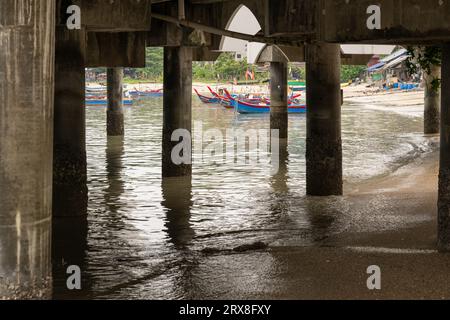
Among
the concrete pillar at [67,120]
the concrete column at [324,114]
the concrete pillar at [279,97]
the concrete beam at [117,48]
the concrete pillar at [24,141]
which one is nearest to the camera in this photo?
the concrete pillar at [24,141]

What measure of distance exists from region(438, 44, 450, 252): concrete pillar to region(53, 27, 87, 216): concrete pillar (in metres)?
6.73

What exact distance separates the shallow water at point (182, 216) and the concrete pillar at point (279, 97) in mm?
3403

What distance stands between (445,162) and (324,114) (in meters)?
5.87

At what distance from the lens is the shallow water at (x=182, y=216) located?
10.9 m

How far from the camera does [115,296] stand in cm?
973

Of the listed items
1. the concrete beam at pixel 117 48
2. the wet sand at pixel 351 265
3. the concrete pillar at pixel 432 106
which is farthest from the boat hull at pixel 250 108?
the wet sand at pixel 351 265

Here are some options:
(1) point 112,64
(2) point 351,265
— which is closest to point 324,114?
(1) point 112,64

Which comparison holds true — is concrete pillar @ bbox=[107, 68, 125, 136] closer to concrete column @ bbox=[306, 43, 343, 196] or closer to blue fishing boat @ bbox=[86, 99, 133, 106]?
concrete column @ bbox=[306, 43, 343, 196]

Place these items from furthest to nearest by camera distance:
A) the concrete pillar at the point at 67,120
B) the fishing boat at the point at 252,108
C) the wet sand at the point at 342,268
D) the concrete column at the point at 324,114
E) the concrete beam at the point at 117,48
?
the fishing boat at the point at 252,108 < the concrete beam at the point at 117,48 < the concrete column at the point at 324,114 < the concrete pillar at the point at 67,120 < the wet sand at the point at 342,268

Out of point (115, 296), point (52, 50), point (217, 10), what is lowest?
point (115, 296)

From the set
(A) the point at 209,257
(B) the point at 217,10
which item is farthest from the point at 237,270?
(B) the point at 217,10

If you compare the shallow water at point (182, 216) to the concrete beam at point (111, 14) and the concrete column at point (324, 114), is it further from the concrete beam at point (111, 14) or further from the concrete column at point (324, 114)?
the concrete beam at point (111, 14)

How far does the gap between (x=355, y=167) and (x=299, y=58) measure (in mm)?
6395
